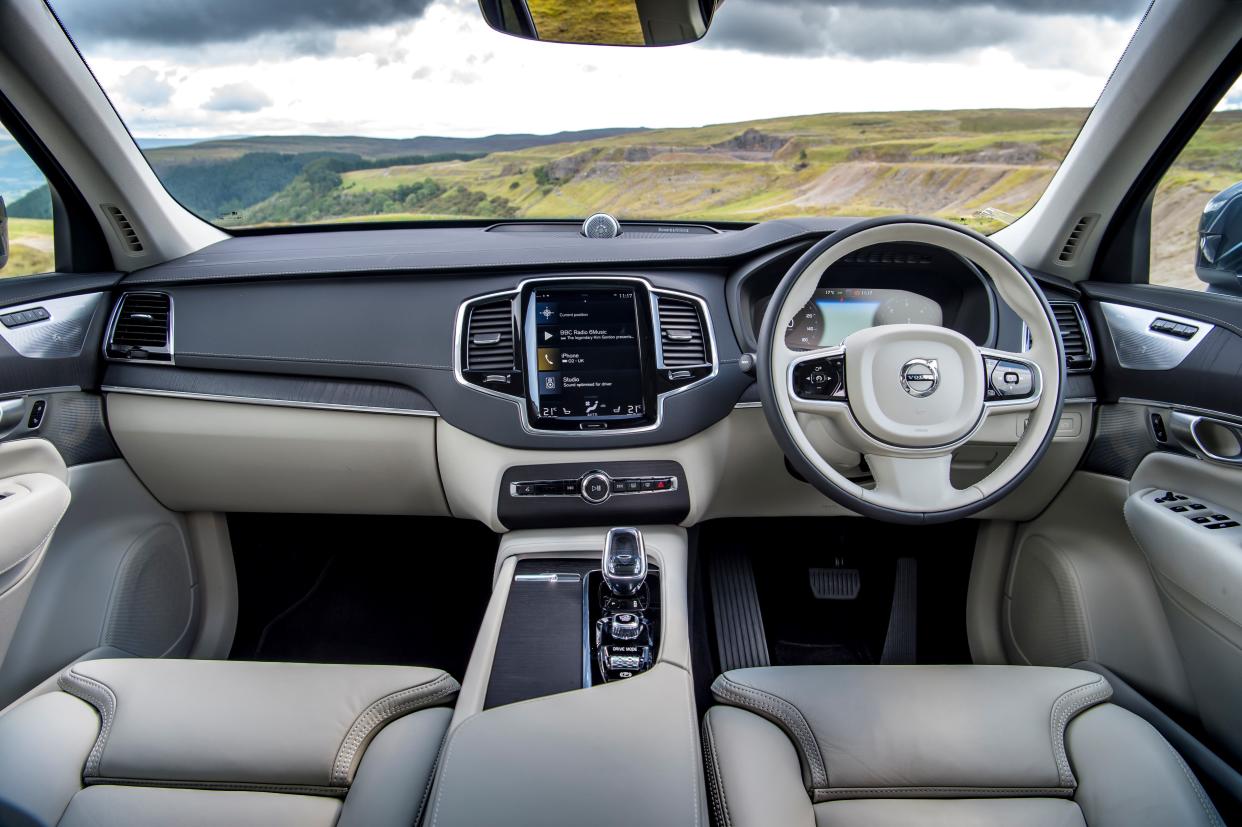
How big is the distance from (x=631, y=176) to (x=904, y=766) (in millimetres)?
1866

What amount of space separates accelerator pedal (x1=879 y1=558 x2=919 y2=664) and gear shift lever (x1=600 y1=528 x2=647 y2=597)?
111 centimetres

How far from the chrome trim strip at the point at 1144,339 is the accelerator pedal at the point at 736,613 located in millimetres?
1263

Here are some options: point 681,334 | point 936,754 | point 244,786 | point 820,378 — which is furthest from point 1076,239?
point 244,786

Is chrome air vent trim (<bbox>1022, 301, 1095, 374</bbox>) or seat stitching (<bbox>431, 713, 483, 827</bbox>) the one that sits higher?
chrome air vent trim (<bbox>1022, 301, 1095, 374</bbox>)

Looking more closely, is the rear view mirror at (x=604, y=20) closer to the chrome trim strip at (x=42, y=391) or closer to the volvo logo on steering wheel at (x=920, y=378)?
the volvo logo on steering wheel at (x=920, y=378)

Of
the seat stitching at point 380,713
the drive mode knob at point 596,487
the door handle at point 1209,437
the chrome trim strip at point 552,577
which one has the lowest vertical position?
the seat stitching at point 380,713

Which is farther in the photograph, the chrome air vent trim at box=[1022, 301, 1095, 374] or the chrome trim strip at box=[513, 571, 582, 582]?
the chrome air vent trim at box=[1022, 301, 1095, 374]

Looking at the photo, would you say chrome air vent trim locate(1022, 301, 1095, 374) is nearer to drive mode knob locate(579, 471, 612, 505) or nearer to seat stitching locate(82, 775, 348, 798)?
drive mode knob locate(579, 471, 612, 505)

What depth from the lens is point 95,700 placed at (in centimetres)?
168

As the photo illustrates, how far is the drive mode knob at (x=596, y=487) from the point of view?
2.23 m

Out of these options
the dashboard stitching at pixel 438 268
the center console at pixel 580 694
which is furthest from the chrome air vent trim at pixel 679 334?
the center console at pixel 580 694

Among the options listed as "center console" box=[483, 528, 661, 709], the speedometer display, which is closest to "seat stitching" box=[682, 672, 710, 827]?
"center console" box=[483, 528, 661, 709]

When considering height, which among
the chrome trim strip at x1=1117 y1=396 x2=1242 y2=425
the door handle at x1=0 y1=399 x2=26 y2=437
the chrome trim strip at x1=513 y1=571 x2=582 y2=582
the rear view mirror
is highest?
the rear view mirror

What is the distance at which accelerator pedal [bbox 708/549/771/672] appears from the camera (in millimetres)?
2541
